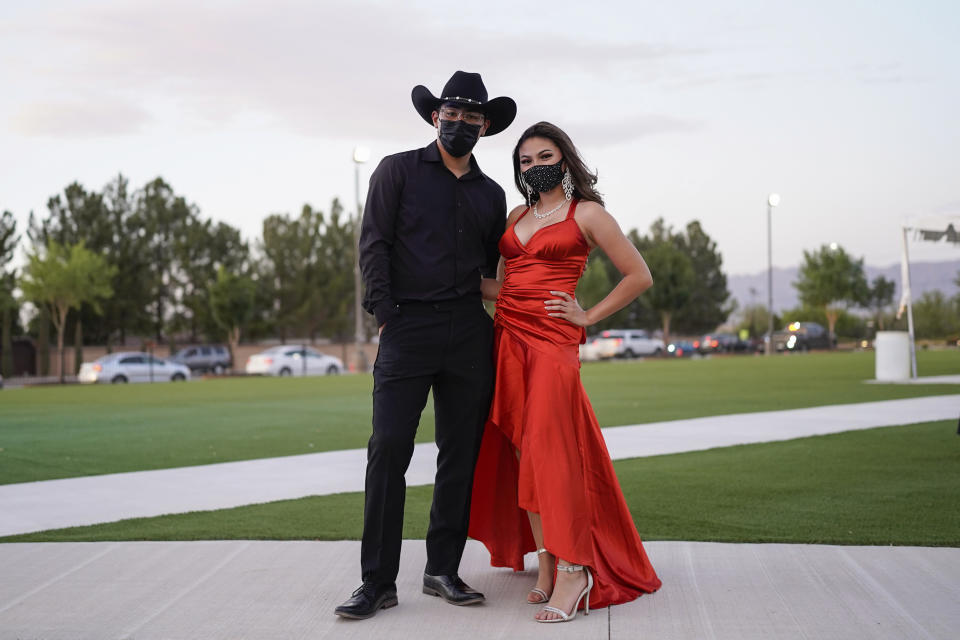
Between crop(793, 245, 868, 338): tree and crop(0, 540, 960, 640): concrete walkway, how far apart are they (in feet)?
244

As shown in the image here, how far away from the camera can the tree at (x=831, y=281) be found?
77.0 metres

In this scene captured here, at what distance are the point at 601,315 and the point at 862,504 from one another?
3.28 m

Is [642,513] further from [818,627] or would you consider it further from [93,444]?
[93,444]

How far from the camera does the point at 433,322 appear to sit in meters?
4.57

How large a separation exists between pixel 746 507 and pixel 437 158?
11.8 feet

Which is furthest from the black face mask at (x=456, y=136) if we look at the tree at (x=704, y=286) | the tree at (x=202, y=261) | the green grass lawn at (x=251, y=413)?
the tree at (x=704, y=286)

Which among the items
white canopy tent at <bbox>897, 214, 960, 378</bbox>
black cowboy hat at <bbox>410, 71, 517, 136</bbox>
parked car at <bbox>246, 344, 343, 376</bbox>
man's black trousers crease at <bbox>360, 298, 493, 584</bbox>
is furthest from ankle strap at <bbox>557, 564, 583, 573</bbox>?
parked car at <bbox>246, 344, 343, 376</bbox>

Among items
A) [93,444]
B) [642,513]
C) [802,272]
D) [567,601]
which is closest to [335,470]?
[642,513]

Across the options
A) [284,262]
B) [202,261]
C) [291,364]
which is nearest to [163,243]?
[202,261]

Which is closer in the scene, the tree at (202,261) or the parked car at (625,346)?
the parked car at (625,346)

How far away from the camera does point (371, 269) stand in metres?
4.54

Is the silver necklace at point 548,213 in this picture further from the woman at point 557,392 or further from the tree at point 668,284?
the tree at point 668,284

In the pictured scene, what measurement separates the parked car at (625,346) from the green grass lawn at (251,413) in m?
26.0

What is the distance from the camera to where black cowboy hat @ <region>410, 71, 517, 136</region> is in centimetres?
468
